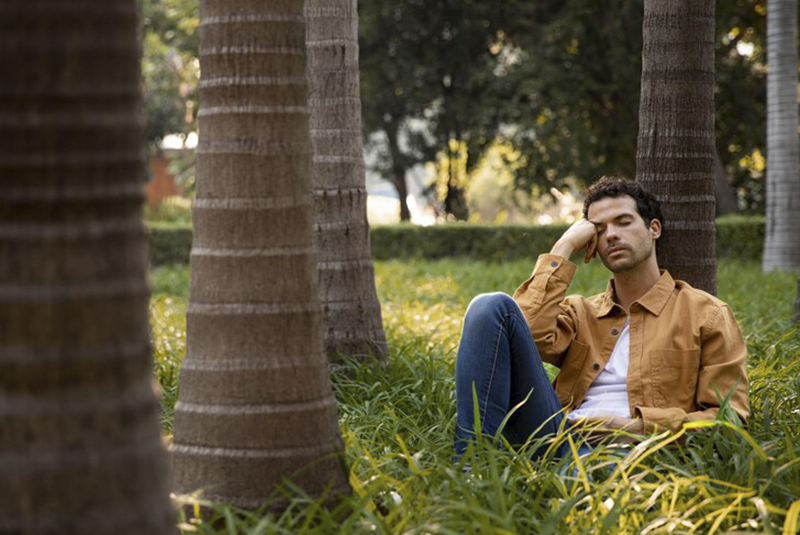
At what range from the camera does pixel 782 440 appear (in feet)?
13.4

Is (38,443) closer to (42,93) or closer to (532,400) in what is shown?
(42,93)

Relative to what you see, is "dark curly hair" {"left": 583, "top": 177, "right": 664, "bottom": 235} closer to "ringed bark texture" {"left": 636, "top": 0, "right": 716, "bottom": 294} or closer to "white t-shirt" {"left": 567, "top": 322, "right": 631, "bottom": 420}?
"white t-shirt" {"left": 567, "top": 322, "right": 631, "bottom": 420}

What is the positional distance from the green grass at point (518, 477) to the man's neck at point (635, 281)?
60cm

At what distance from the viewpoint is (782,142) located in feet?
45.0

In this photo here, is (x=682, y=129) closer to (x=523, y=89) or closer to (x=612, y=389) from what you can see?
(x=612, y=389)

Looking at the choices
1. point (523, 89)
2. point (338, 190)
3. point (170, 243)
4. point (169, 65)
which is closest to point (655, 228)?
point (338, 190)

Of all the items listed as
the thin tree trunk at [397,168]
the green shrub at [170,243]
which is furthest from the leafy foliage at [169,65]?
the green shrub at [170,243]

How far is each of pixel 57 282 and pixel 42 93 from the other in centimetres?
36

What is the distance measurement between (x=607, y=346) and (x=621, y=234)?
0.46 m

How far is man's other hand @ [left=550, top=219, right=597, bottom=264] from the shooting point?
14.5ft

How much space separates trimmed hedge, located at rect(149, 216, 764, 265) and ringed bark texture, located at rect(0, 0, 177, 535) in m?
14.8

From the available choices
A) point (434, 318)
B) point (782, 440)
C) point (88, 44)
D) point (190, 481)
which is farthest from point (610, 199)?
point (434, 318)

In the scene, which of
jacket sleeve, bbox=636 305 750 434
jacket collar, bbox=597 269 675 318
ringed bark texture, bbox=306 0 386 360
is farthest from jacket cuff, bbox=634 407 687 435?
ringed bark texture, bbox=306 0 386 360

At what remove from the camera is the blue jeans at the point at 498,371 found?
4109mm
